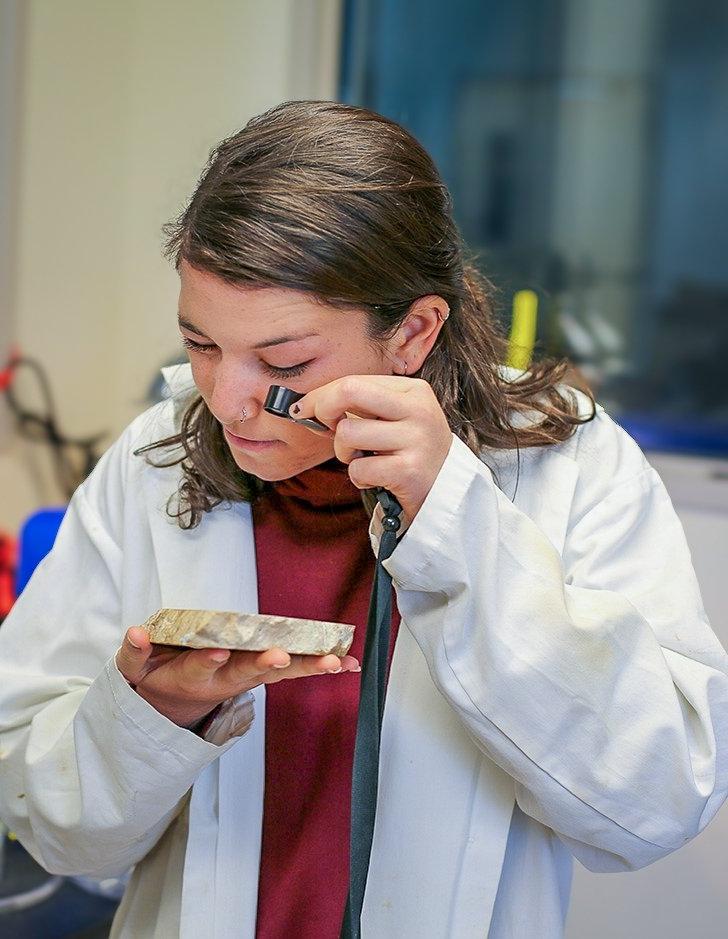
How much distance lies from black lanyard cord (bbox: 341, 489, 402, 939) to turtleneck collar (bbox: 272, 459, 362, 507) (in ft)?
0.75

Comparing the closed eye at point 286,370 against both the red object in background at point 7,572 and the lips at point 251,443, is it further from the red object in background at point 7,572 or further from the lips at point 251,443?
the red object in background at point 7,572

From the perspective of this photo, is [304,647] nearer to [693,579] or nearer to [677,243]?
[693,579]

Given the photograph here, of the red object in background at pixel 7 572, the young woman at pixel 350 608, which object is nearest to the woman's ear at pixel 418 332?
the young woman at pixel 350 608

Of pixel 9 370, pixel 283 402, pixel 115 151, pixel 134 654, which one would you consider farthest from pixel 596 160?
pixel 134 654

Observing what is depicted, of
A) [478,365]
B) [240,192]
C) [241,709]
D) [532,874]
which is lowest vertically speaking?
[532,874]

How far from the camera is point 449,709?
3.31ft

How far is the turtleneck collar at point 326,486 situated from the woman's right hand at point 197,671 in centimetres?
24

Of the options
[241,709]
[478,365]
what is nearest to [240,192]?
[478,365]

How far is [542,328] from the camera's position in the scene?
2.29 meters

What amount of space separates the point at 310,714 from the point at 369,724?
204mm

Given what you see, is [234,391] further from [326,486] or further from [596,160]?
[596,160]

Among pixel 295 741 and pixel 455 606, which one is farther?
pixel 295 741

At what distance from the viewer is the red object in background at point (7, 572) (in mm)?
2059

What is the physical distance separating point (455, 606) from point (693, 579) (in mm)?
271
